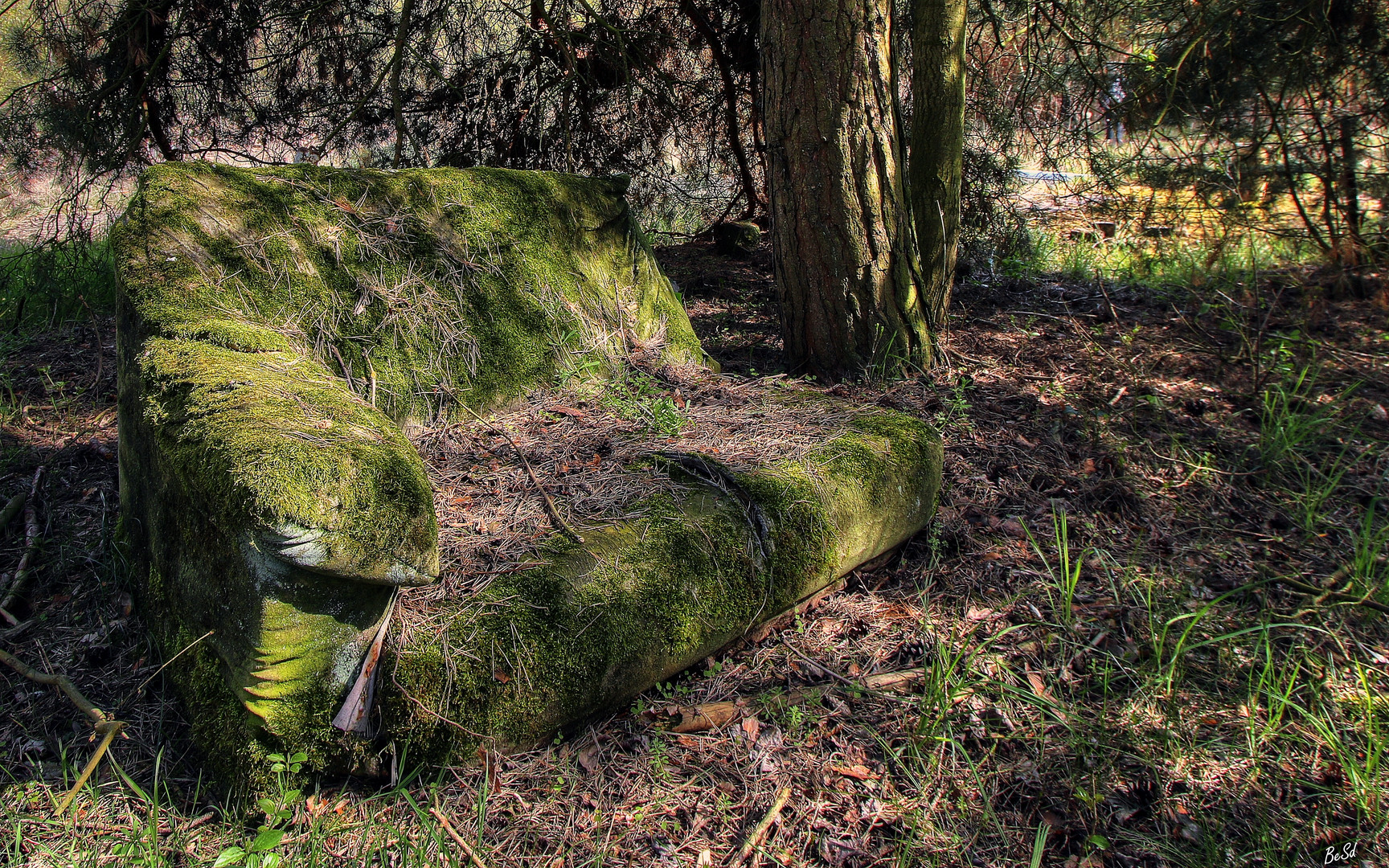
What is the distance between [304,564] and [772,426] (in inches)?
70.5

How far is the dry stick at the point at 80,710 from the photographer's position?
6.41ft

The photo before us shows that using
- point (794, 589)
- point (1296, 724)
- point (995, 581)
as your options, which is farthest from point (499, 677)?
point (1296, 724)

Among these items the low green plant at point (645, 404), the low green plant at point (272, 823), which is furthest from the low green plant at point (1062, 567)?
the low green plant at point (272, 823)

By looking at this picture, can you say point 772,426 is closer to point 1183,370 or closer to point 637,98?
point 1183,370

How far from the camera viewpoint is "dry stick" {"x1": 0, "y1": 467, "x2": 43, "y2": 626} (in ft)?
8.61

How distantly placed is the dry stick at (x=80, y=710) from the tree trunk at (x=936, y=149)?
3.84 m

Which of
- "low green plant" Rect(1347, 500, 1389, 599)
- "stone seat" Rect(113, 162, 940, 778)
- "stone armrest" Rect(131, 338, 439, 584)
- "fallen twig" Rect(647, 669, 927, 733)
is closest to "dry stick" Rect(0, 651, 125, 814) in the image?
"stone seat" Rect(113, 162, 940, 778)

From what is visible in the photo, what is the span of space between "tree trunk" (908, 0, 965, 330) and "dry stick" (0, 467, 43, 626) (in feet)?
13.5

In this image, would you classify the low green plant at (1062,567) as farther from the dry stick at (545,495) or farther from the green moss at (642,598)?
Result: the dry stick at (545,495)

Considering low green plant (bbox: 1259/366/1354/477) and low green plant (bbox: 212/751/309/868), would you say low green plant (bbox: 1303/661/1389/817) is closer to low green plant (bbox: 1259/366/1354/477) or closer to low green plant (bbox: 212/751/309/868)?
low green plant (bbox: 1259/366/1354/477)

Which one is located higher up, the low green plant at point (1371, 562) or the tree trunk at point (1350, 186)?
the tree trunk at point (1350, 186)

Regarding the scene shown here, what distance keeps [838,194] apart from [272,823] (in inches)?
128

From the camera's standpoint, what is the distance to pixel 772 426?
9.88 ft

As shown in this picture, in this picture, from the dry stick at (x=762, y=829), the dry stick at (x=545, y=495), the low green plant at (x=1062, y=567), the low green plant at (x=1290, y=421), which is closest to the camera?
the dry stick at (x=762, y=829)
